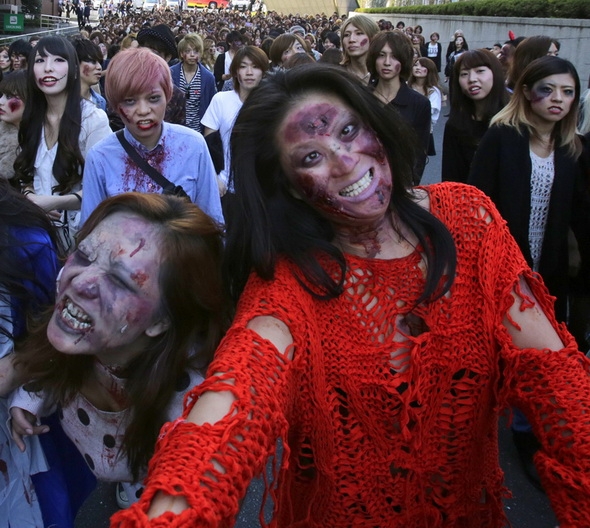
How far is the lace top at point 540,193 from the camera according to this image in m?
3.32

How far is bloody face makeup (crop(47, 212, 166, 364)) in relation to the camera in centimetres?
168

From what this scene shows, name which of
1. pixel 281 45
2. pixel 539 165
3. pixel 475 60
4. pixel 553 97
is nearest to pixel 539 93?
pixel 553 97

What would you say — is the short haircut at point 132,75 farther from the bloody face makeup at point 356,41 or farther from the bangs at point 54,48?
the bloody face makeup at point 356,41

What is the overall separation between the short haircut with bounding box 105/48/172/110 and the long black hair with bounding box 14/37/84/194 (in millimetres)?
555

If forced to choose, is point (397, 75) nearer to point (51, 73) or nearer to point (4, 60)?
point (51, 73)

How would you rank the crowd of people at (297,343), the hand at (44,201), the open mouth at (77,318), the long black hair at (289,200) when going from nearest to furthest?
1. the crowd of people at (297,343)
2. the long black hair at (289,200)
3. the open mouth at (77,318)
4. the hand at (44,201)

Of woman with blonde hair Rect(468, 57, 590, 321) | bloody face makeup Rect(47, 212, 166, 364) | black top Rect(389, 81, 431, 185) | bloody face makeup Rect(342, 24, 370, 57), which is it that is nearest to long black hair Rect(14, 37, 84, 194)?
bloody face makeup Rect(47, 212, 166, 364)

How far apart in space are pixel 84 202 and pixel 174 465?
225 centimetres

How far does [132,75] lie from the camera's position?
3154mm

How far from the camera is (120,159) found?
10.4 feet

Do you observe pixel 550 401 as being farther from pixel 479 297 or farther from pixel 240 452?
pixel 240 452

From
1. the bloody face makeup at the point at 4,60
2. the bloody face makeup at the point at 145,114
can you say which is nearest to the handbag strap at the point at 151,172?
the bloody face makeup at the point at 145,114

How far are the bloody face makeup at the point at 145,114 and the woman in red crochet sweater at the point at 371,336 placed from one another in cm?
168

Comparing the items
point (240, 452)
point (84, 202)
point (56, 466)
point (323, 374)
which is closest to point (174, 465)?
point (240, 452)
